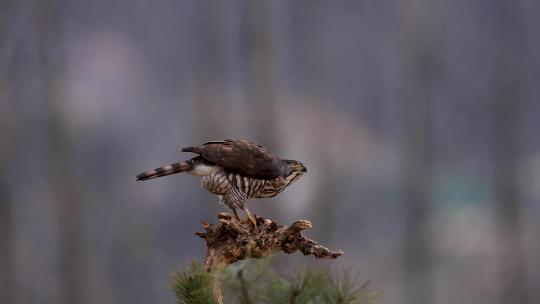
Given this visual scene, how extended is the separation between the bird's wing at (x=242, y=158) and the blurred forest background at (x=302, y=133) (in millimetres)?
3818

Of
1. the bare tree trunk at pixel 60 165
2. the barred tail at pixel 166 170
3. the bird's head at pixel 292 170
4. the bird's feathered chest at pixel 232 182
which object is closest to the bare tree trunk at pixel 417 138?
the bare tree trunk at pixel 60 165

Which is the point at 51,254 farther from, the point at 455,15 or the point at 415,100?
the point at 455,15

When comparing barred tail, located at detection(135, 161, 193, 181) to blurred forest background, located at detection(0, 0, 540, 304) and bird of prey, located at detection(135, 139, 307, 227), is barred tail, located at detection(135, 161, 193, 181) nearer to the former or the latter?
bird of prey, located at detection(135, 139, 307, 227)

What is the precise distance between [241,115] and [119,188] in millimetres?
1438

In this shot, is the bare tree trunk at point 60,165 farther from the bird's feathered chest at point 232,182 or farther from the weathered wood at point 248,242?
the weathered wood at point 248,242

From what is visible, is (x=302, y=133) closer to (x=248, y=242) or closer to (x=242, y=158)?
(x=242, y=158)

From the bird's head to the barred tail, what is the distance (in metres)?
0.36

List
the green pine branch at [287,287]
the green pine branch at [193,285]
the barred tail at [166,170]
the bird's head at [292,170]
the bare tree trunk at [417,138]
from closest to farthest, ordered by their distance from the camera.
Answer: the green pine branch at [287,287], the green pine branch at [193,285], the barred tail at [166,170], the bird's head at [292,170], the bare tree trunk at [417,138]

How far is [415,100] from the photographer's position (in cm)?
666

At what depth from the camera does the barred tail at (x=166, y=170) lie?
2188 mm

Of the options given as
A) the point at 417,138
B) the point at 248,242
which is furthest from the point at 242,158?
the point at 417,138

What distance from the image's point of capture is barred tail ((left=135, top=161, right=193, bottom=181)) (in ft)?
7.18

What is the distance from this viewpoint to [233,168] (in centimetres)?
229

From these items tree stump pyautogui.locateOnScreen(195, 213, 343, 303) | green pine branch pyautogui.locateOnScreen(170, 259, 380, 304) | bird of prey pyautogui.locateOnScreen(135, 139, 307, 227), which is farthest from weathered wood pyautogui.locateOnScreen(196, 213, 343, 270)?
green pine branch pyautogui.locateOnScreen(170, 259, 380, 304)
